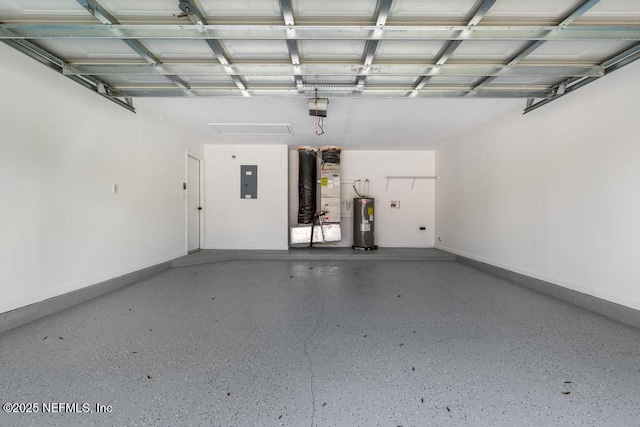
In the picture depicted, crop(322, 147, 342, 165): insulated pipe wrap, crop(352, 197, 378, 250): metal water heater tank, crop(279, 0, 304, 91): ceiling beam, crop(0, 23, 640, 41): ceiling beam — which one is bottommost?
crop(352, 197, 378, 250): metal water heater tank

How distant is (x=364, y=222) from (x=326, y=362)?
452 centimetres

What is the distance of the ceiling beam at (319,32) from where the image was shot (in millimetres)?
2066

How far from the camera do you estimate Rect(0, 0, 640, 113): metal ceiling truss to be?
6.77 ft

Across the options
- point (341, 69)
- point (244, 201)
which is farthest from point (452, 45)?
point (244, 201)

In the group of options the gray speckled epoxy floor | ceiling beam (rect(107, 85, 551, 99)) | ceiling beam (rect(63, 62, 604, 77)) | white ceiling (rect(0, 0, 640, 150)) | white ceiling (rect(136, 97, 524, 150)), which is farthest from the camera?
white ceiling (rect(136, 97, 524, 150))

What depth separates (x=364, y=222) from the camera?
6.18 m

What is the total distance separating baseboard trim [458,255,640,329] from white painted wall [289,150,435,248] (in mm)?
2277

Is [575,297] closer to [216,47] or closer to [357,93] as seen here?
[357,93]

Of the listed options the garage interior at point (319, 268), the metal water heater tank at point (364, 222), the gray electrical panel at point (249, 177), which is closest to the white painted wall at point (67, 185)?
the garage interior at point (319, 268)

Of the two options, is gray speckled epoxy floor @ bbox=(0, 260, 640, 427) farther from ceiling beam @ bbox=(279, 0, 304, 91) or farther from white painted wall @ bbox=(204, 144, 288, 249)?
white painted wall @ bbox=(204, 144, 288, 249)

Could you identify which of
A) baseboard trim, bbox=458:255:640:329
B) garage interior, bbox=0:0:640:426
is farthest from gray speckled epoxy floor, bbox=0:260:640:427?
baseboard trim, bbox=458:255:640:329

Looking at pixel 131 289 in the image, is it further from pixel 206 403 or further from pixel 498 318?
Answer: pixel 498 318

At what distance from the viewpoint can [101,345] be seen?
2.09 m

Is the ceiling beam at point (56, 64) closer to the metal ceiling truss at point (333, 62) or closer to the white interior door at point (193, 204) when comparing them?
the metal ceiling truss at point (333, 62)
